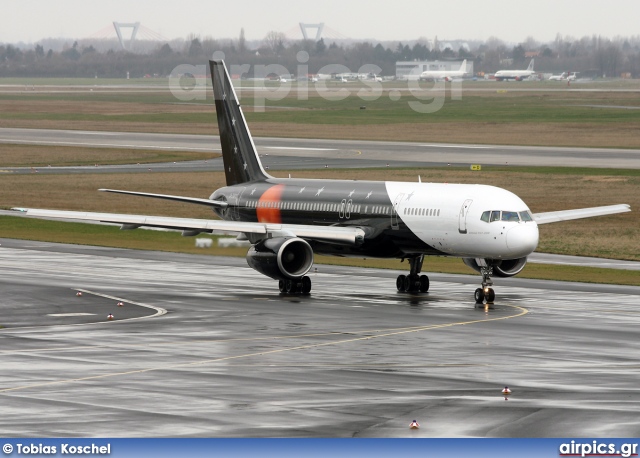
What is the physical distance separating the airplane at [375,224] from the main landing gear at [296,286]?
4 centimetres

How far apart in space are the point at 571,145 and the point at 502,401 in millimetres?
Answer: 106977

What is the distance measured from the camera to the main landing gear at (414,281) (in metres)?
51.2

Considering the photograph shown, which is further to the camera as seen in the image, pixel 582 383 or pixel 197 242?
pixel 197 242

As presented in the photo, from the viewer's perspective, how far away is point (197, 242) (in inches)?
2566

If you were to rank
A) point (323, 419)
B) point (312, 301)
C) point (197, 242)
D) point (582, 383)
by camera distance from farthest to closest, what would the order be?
1. point (197, 242)
2. point (312, 301)
3. point (582, 383)
4. point (323, 419)

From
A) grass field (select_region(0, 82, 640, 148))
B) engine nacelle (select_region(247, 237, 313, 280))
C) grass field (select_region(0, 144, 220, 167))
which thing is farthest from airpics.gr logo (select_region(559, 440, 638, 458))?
grass field (select_region(0, 82, 640, 148))

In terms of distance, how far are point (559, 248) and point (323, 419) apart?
43.1 m

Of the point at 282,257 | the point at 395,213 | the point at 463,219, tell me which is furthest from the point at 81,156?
the point at 463,219

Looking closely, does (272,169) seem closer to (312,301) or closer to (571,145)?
(571,145)

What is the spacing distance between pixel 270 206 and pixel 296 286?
5882 millimetres

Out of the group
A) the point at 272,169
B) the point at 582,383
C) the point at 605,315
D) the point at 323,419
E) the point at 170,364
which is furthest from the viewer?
the point at 272,169

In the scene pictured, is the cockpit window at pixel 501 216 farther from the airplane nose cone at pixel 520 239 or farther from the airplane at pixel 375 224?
the airplane nose cone at pixel 520 239

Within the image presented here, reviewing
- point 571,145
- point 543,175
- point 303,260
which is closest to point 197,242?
point 303,260

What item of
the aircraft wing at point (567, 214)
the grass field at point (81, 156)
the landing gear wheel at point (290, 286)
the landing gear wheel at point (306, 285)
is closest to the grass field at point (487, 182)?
the aircraft wing at point (567, 214)
